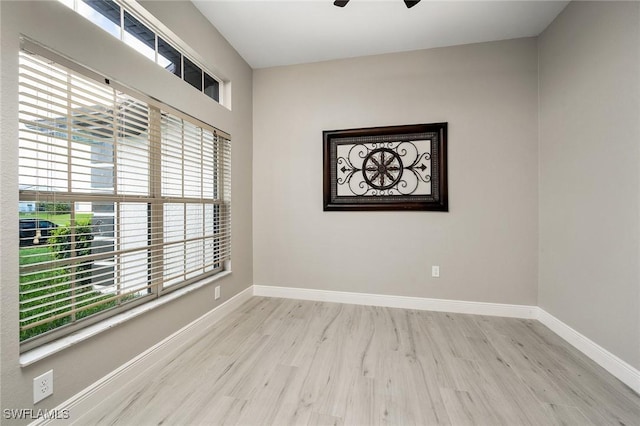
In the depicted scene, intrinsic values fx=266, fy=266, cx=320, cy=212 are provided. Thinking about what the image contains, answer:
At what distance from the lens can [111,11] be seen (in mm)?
1645

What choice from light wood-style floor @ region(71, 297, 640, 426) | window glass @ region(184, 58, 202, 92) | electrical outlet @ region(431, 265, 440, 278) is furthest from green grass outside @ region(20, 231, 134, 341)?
electrical outlet @ region(431, 265, 440, 278)

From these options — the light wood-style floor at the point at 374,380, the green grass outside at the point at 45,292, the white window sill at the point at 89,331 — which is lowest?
the light wood-style floor at the point at 374,380

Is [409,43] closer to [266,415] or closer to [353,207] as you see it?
[353,207]

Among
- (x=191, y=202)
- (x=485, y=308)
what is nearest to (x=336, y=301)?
(x=485, y=308)

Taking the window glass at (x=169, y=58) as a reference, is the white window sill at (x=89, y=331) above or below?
below

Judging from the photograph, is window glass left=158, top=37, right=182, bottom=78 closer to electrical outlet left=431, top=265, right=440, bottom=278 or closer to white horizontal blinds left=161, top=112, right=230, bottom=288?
white horizontal blinds left=161, top=112, right=230, bottom=288

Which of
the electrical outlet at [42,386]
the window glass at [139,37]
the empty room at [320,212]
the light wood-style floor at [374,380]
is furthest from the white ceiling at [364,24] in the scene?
the light wood-style floor at [374,380]

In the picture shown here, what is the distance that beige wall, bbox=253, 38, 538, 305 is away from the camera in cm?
268

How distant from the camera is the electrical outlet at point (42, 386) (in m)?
1.20

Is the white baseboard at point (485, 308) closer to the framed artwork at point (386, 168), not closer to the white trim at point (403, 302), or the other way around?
the white trim at point (403, 302)

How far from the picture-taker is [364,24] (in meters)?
2.50

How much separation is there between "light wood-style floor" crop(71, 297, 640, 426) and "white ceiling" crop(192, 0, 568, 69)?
2.81 m

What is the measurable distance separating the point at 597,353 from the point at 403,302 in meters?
1.48

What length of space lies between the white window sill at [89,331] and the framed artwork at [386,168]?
1.81 meters
